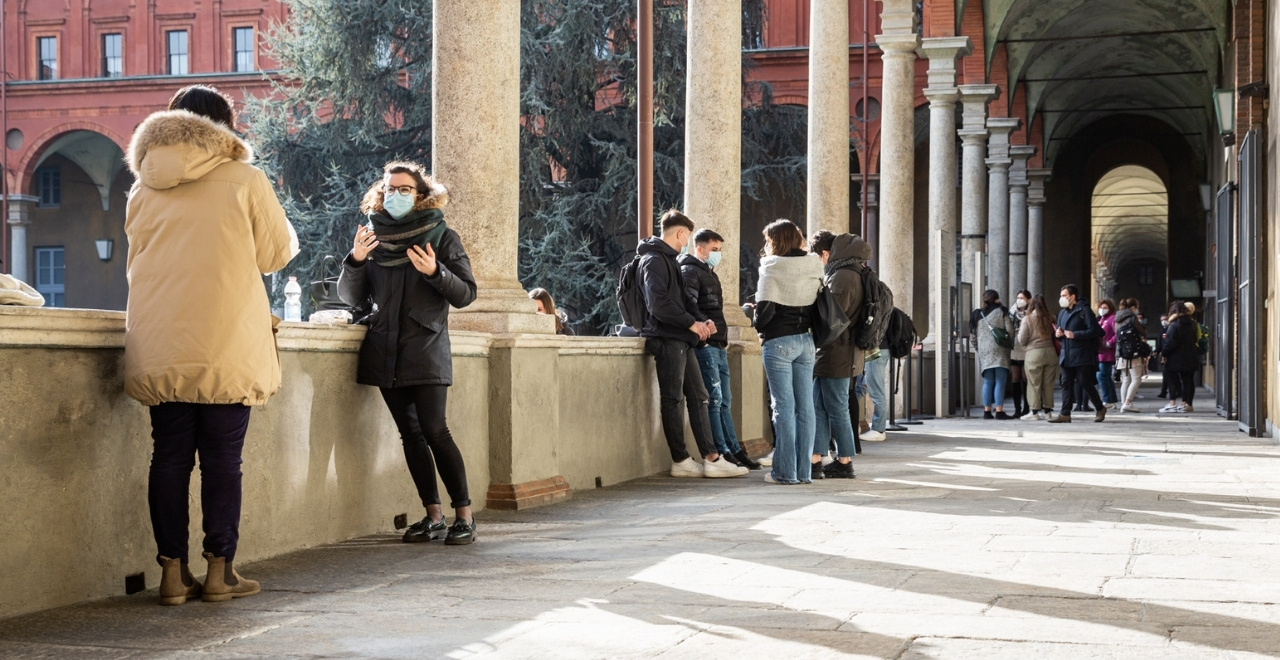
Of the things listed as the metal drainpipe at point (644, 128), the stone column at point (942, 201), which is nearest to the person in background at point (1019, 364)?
the stone column at point (942, 201)

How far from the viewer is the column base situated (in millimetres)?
6969

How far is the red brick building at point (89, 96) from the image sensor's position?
38.5 m

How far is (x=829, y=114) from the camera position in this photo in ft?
42.2

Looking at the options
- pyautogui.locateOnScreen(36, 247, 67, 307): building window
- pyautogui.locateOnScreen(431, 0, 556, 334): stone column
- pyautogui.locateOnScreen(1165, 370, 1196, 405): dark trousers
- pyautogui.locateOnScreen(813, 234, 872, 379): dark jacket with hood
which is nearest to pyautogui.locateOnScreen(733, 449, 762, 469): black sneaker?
pyautogui.locateOnScreen(813, 234, 872, 379): dark jacket with hood

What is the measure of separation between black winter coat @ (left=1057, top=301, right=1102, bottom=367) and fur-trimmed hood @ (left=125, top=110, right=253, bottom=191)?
12101mm

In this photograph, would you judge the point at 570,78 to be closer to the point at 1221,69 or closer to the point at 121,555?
the point at 1221,69

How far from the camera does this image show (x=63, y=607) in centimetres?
441

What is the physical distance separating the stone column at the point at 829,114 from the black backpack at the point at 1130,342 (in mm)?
5914

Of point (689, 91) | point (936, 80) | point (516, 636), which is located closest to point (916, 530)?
point (516, 636)

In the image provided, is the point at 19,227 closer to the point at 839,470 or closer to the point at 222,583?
the point at 839,470

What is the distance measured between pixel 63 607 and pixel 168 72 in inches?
1501

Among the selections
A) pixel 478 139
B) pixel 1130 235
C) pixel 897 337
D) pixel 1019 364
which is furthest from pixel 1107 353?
pixel 1130 235

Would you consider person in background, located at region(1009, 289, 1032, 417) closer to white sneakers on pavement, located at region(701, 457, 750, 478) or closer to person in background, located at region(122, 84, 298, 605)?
white sneakers on pavement, located at region(701, 457, 750, 478)

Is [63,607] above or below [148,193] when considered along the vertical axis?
below
